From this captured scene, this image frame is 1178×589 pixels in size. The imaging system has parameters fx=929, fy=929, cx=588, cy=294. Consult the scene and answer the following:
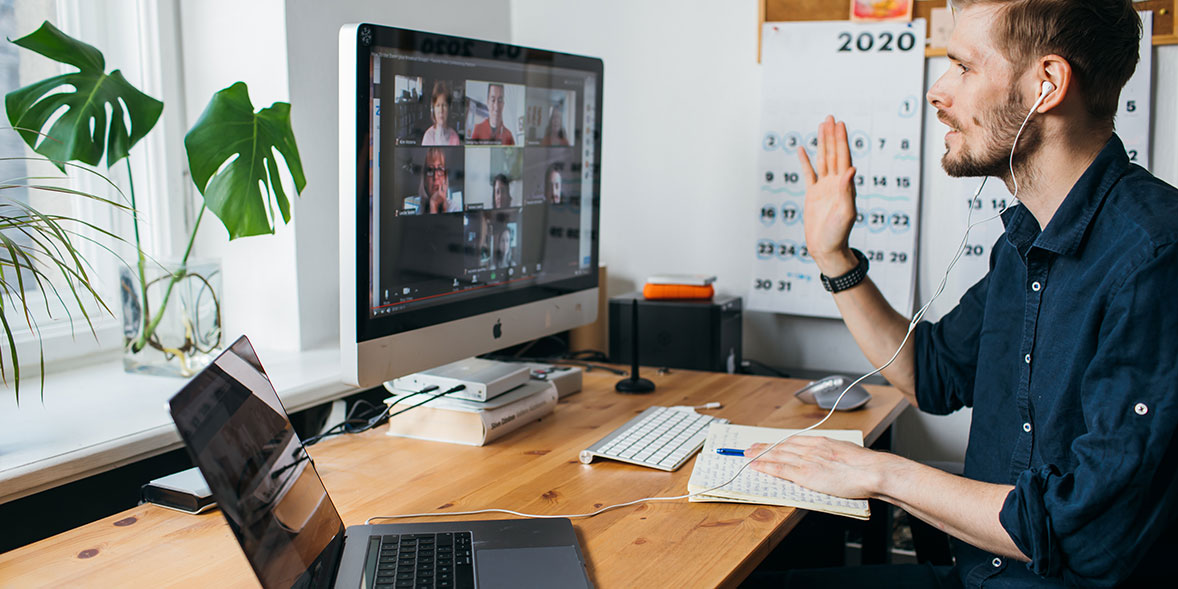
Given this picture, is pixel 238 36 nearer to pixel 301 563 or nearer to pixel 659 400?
pixel 659 400

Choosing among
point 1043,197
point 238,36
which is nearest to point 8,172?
point 238,36

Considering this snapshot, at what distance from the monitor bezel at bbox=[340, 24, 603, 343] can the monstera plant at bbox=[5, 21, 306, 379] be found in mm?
325

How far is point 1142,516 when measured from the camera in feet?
3.31

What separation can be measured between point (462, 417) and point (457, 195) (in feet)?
1.12

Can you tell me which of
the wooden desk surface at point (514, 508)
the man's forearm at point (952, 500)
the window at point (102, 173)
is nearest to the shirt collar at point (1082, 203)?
the man's forearm at point (952, 500)

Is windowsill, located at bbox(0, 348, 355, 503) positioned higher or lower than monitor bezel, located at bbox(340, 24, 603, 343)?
lower

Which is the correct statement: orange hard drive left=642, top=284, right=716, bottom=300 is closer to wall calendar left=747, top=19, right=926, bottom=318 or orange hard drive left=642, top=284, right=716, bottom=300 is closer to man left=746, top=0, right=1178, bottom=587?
wall calendar left=747, top=19, right=926, bottom=318

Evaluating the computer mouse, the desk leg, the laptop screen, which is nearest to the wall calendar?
the desk leg

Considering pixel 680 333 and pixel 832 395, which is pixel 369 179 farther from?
pixel 680 333

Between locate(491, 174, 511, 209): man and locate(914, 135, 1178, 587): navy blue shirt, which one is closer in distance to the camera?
locate(914, 135, 1178, 587): navy blue shirt

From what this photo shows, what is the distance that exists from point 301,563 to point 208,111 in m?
0.85

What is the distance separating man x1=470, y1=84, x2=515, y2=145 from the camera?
1444 mm

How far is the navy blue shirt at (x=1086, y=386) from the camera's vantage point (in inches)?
Result: 39.5

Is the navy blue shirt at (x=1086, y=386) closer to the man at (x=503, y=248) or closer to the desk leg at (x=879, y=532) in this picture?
the desk leg at (x=879, y=532)
